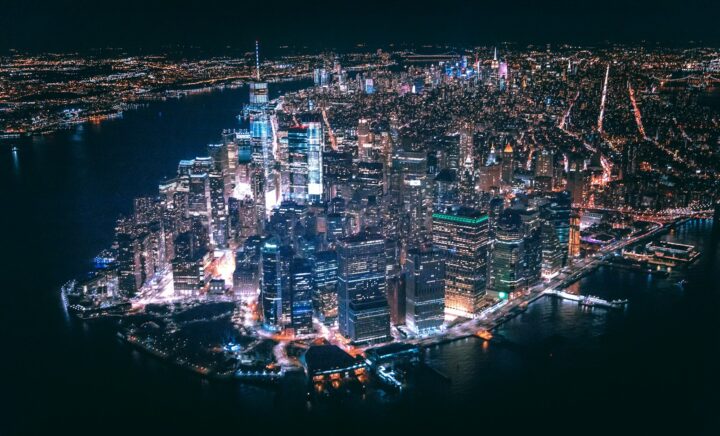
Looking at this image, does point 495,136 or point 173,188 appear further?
point 495,136

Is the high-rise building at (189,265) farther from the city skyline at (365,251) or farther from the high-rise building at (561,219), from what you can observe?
the high-rise building at (561,219)

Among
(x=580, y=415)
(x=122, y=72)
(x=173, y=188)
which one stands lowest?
(x=580, y=415)

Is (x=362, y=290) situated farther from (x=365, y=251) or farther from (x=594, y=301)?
(x=594, y=301)

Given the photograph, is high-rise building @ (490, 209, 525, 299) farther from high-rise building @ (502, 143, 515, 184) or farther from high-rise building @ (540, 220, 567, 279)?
high-rise building @ (502, 143, 515, 184)

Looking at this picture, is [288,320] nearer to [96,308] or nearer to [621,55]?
[96,308]

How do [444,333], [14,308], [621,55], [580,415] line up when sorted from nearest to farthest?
1. [580,415]
2. [444,333]
3. [14,308]
4. [621,55]

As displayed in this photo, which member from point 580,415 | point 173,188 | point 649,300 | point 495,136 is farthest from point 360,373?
point 495,136

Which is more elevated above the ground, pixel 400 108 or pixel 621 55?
pixel 621 55
